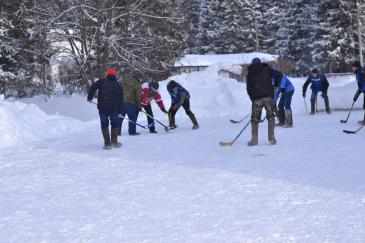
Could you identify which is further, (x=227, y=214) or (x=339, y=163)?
(x=339, y=163)

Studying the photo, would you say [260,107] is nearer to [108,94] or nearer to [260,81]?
[260,81]

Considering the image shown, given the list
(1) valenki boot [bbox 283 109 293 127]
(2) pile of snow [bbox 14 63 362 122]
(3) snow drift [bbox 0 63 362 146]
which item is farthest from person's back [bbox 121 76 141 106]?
(2) pile of snow [bbox 14 63 362 122]

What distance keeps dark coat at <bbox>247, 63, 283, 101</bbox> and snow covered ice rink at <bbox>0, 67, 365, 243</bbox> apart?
893 mm

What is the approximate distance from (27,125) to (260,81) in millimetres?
6231

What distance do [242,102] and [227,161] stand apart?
35.7 ft

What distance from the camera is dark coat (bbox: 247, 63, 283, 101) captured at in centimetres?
899

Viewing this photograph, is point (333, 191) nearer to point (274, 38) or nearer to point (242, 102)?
point (242, 102)

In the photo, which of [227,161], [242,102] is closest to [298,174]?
[227,161]

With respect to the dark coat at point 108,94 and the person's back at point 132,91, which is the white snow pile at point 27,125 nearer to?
the person's back at point 132,91

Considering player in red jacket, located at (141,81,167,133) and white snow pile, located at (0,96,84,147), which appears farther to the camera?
player in red jacket, located at (141,81,167,133)

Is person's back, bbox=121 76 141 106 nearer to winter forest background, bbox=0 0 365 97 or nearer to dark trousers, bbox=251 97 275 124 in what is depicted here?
dark trousers, bbox=251 97 275 124

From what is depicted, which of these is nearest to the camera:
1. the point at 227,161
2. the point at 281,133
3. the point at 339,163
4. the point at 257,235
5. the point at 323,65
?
the point at 257,235

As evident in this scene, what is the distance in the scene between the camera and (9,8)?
24984mm

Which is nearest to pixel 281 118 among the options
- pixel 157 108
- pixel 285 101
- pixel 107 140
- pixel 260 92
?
pixel 285 101
